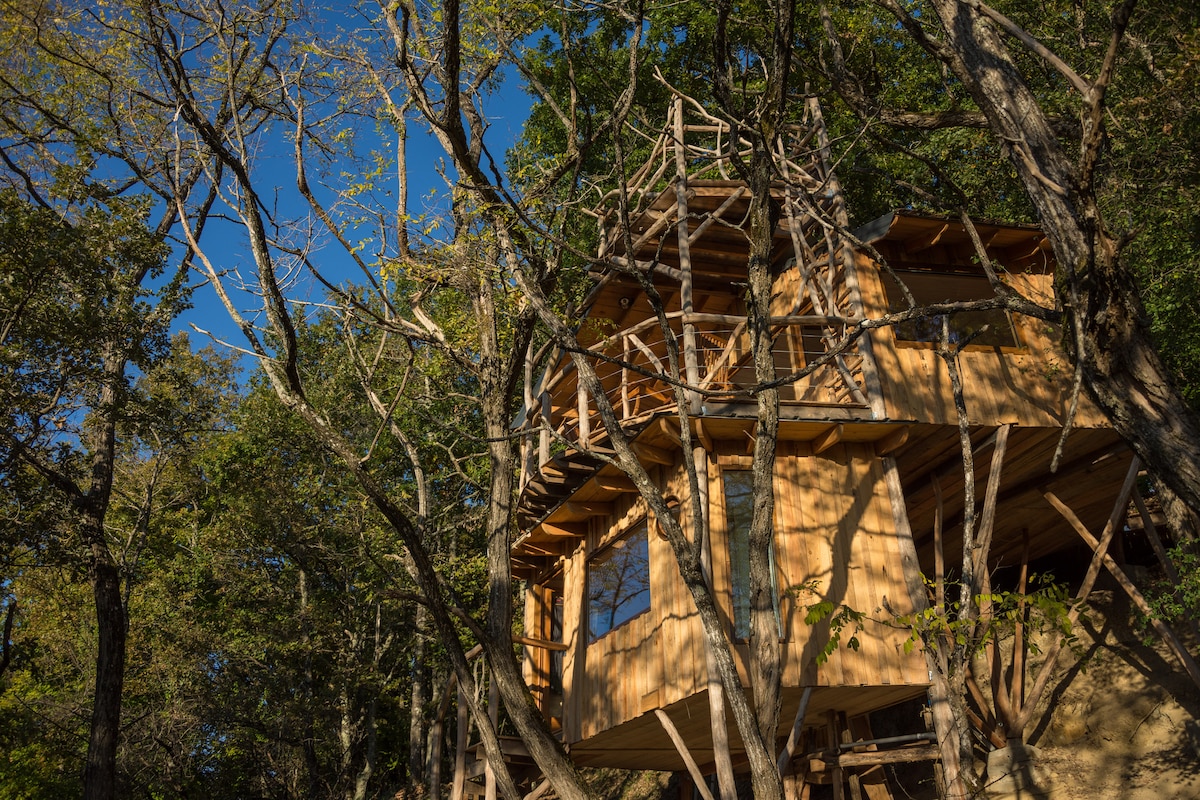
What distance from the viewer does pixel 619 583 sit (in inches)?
473

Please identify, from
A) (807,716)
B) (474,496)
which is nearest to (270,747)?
(474,496)

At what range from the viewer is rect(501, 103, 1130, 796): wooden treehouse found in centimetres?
1026

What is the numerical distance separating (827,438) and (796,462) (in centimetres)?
46

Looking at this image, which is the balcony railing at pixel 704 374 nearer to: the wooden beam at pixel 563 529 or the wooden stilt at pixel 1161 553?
the wooden beam at pixel 563 529

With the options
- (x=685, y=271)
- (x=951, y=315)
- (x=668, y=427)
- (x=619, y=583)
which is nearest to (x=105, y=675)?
(x=619, y=583)

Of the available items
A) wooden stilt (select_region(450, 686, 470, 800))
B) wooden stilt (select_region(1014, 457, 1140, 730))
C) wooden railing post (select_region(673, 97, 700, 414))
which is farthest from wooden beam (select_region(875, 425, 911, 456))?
wooden stilt (select_region(450, 686, 470, 800))

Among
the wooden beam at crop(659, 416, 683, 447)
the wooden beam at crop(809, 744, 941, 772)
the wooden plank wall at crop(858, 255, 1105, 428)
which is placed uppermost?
the wooden plank wall at crop(858, 255, 1105, 428)

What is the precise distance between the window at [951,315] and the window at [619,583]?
4.35 m

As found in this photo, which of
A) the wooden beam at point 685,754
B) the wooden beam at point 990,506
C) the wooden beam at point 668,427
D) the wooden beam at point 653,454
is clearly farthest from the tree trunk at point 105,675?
the wooden beam at point 990,506

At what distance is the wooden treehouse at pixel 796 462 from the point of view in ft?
33.7

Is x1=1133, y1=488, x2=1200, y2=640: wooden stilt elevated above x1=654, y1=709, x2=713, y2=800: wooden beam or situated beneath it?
elevated above

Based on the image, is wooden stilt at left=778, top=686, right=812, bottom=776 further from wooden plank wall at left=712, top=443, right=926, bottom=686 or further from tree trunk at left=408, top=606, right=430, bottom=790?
tree trunk at left=408, top=606, right=430, bottom=790

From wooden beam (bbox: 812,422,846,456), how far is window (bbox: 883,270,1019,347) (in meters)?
1.99

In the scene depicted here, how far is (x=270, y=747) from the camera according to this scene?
21406mm
